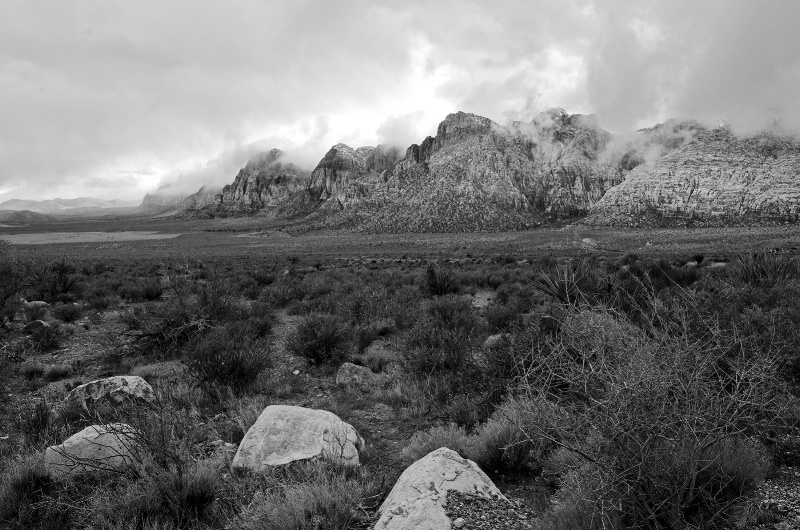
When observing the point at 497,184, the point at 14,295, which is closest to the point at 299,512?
the point at 14,295

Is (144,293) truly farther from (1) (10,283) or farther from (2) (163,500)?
(2) (163,500)

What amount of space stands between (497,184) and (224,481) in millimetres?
100416

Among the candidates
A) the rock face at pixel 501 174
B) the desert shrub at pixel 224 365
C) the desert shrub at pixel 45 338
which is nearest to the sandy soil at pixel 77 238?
the rock face at pixel 501 174

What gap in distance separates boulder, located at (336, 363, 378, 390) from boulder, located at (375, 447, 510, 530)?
3971 millimetres

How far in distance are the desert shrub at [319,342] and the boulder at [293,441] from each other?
13.5 feet

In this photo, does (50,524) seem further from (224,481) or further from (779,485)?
(779,485)

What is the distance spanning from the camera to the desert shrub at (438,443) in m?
4.88

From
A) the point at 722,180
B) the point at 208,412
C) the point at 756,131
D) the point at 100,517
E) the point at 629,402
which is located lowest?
the point at 208,412

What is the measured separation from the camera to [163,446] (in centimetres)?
434

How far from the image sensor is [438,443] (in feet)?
16.4

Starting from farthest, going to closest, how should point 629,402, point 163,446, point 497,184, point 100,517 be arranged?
1. point 497,184
2. point 163,446
3. point 100,517
4. point 629,402

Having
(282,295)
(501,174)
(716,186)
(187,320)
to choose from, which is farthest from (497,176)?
(187,320)

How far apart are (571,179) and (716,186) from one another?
125 ft

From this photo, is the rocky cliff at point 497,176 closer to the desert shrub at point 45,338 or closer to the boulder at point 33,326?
the boulder at point 33,326
